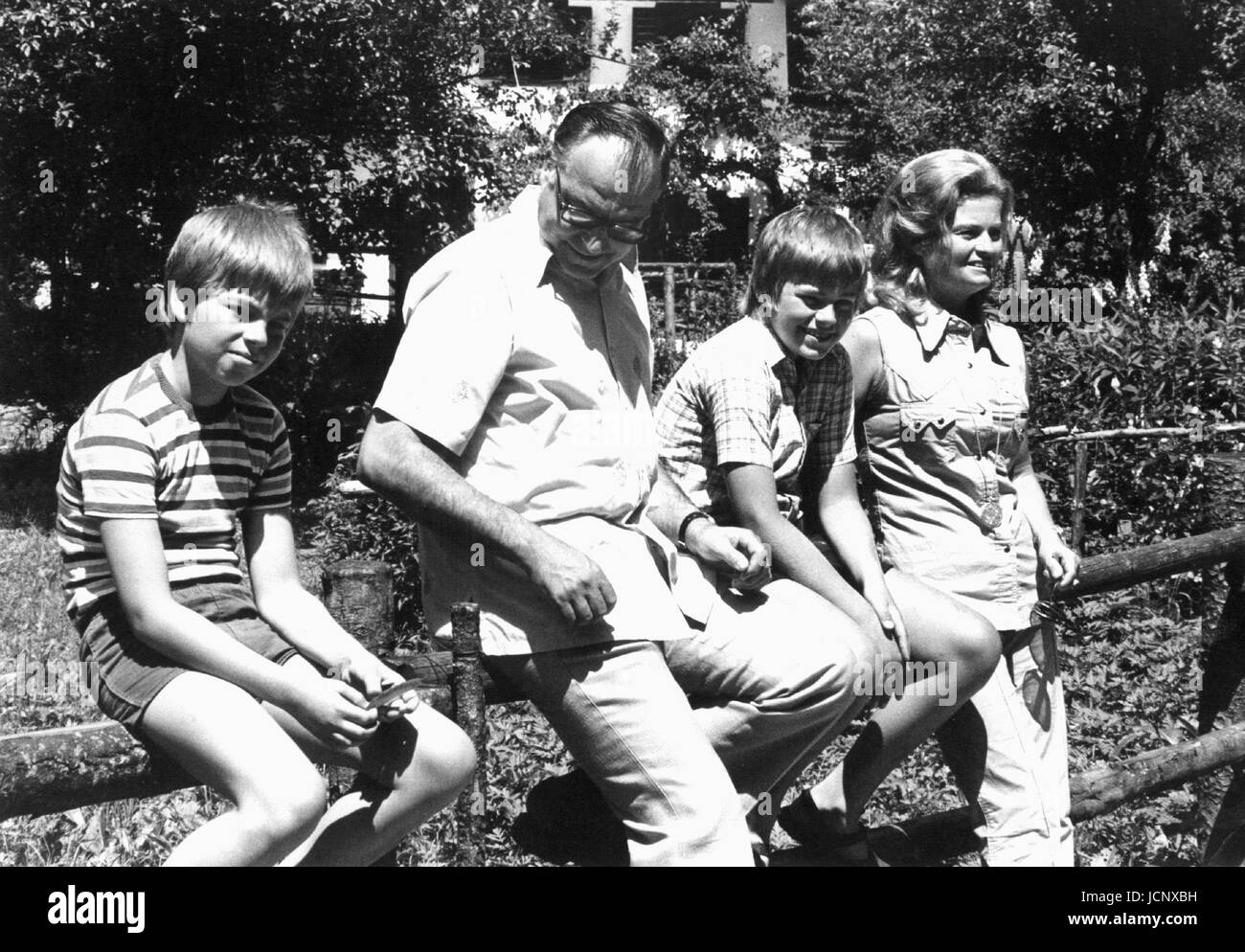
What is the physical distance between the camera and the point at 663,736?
2.09 meters

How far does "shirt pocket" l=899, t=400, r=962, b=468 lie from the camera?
272 centimetres

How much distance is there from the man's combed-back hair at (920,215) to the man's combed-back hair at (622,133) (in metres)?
0.75

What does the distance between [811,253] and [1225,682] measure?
2392 millimetres

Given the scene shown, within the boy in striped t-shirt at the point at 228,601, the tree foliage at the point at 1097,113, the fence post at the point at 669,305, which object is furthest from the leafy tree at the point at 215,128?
the boy in striped t-shirt at the point at 228,601

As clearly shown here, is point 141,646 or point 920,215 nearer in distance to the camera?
point 141,646

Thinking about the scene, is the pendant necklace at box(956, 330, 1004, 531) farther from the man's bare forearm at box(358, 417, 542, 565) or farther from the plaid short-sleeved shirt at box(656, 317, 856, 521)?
the man's bare forearm at box(358, 417, 542, 565)

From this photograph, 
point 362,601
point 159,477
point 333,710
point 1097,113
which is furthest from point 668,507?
point 1097,113

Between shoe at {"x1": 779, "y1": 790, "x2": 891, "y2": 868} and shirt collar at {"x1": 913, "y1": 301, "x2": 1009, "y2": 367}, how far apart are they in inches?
37.7

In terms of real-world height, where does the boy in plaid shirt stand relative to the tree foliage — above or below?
below

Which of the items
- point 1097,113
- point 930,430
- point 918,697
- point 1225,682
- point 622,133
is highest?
point 1097,113

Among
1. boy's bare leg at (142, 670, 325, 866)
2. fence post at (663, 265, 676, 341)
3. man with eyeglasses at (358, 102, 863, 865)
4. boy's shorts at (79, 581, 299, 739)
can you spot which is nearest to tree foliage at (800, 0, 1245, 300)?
fence post at (663, 265, 676, 341)

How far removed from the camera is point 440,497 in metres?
2.05

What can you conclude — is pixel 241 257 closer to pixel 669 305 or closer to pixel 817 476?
pixel 817 476
